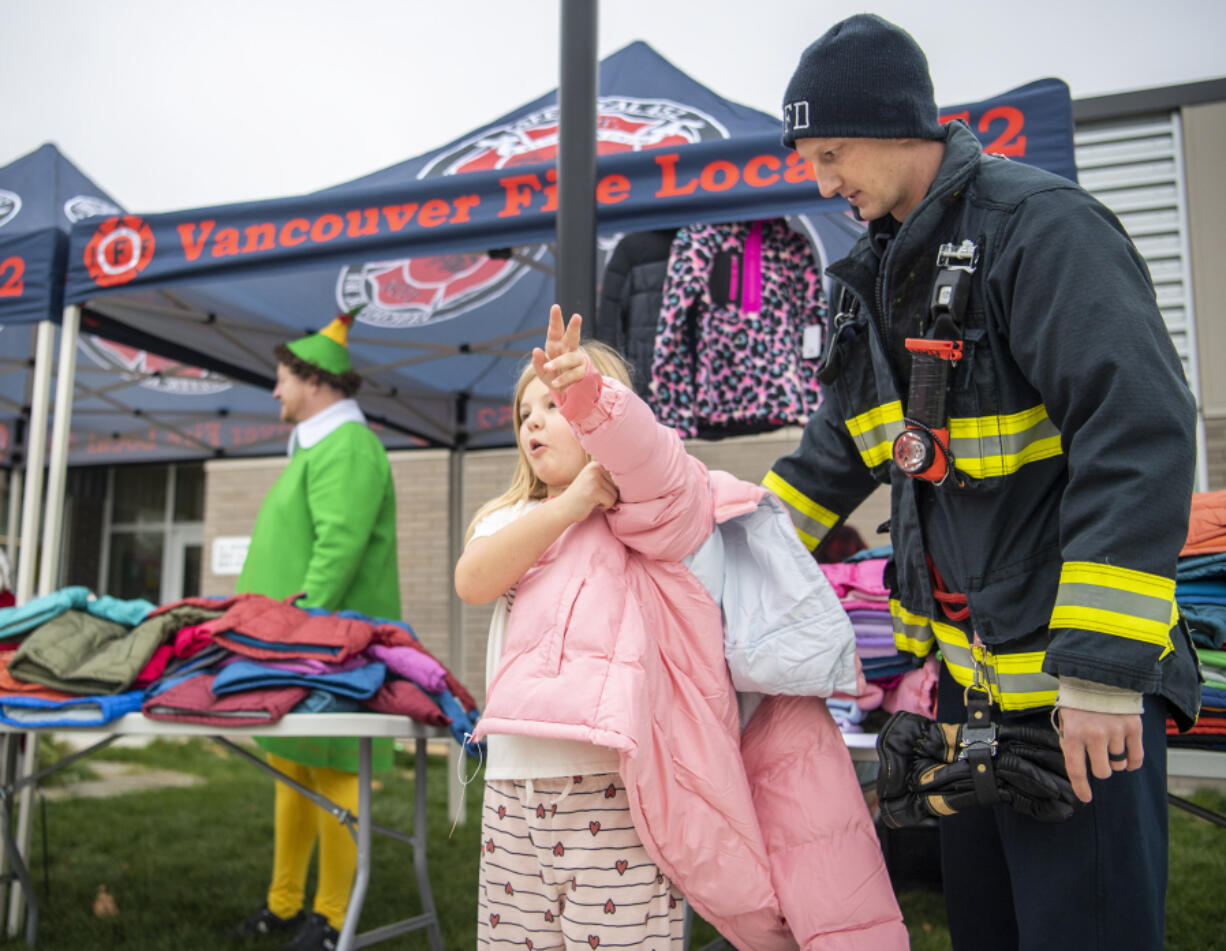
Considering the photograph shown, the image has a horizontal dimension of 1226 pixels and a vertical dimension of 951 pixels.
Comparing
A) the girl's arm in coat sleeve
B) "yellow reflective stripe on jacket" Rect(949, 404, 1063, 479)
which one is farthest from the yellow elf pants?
"yellow reflective stripe on jacket" Rect(949, 404, 1063, 479)

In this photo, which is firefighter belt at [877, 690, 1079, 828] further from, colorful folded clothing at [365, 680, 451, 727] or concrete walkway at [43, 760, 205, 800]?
concrete walkway at [43, 760, 205, 800]

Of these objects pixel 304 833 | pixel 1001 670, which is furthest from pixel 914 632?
pixel 304 833

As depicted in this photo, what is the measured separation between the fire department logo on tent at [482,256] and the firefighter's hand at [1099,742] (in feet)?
9.14

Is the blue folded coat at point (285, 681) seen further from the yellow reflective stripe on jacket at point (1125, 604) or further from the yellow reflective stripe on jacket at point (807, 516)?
the yellow reflective stripe on jacket at point (1125, 604)

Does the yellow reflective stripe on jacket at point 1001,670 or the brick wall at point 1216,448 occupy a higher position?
the brick wall at point 1216,448

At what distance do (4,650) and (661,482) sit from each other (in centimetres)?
225

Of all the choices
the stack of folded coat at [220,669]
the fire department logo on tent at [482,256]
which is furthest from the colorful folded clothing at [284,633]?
the fire department logo on tent at [482,256]

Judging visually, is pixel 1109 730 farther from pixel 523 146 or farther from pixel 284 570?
pixel 523 146

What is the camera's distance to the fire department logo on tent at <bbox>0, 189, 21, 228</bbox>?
4230 millimetres

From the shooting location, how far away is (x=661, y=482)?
167 centimetres

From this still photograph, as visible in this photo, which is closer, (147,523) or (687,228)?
(687,228)

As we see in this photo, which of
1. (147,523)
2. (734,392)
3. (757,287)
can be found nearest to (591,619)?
(734,392)

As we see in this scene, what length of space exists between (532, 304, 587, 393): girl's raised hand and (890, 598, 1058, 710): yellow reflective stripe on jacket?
698mm

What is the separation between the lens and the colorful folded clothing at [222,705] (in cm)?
253
